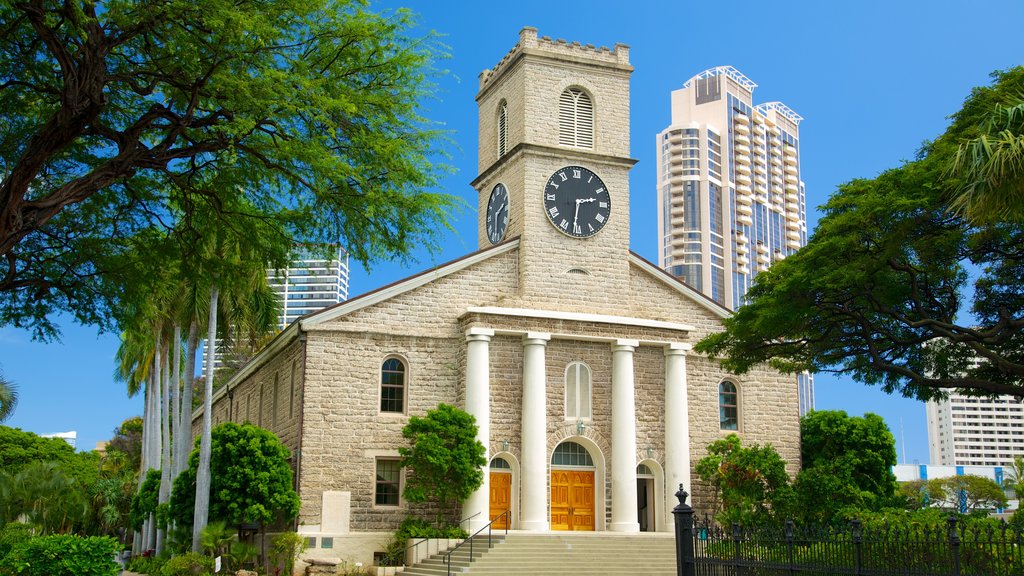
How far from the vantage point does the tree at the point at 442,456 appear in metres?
30.0

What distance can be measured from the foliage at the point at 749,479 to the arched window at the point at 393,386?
31.8 ft

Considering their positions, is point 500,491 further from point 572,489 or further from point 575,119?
point 575,119

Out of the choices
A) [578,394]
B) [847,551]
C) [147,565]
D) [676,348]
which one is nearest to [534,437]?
[578,394]

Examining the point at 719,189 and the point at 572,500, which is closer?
the point at 572,500

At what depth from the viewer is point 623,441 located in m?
33.6

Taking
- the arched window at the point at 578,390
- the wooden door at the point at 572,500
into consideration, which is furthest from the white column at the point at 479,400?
the arched window at the point at 578,390

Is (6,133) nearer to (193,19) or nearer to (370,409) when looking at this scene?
(193,19)

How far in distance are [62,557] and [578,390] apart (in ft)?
57.8

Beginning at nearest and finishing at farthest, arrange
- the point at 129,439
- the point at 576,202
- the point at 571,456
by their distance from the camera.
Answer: the point at 571,456, the point at 576,202, the point at 129,439

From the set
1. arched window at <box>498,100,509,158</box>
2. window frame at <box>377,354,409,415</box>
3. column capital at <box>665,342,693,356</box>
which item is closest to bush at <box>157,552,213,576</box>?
window frame at <box>377,354,409,415</box>

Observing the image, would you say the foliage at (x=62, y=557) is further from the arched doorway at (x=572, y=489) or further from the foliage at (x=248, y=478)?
the arched doorway at (x=572, y=489)

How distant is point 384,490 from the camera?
32.2 metres

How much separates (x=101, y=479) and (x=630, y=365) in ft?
125

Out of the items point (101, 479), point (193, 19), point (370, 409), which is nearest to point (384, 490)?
point (370, 409)
